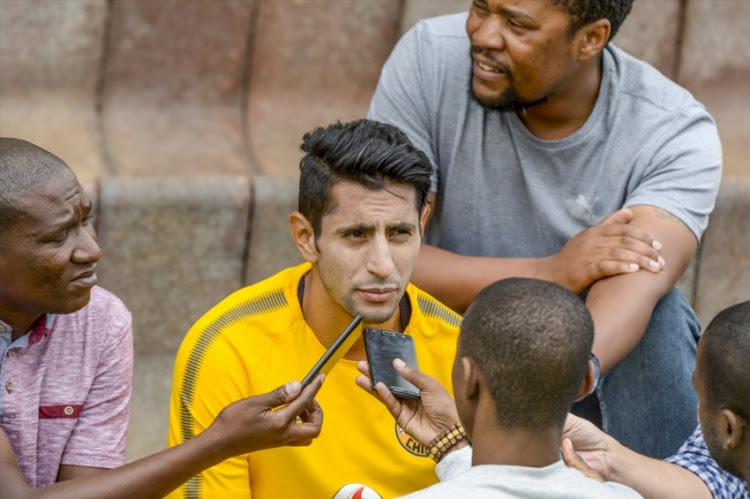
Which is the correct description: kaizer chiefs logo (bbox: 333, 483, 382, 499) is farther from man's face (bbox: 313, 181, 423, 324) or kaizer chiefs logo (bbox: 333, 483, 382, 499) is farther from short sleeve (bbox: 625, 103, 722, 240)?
short sleeve (bbox: 625, 103, 722, 240)

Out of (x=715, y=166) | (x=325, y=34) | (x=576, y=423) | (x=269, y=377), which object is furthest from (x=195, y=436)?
(x=325, y=34)

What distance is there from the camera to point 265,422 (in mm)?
2508

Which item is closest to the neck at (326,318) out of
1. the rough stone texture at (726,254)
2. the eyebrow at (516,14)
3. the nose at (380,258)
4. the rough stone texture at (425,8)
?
the nose at (380,258)

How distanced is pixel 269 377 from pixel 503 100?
3.49 feet

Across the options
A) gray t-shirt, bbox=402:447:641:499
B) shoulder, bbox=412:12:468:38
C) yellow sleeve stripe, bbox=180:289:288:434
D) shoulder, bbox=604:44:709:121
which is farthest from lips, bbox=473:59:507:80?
gray t-shirt, bbox=402:447:641:499

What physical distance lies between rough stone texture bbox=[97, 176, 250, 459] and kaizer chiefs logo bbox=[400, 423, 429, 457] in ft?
4.28

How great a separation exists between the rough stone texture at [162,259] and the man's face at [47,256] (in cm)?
116

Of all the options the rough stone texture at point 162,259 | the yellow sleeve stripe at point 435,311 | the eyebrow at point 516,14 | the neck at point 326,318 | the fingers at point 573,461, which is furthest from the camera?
the rough stone texture at point 162,259

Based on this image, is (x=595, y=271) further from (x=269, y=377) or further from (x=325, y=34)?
(x=325, y=34)

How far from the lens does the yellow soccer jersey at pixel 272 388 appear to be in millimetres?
2758

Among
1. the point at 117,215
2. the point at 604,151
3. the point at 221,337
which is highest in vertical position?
the point at 604,151

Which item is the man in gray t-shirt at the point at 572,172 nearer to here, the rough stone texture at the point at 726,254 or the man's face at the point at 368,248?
the man's face at the point at 368,248

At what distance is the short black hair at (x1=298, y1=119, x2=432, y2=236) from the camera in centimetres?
283

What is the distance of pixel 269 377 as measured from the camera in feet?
9.17
